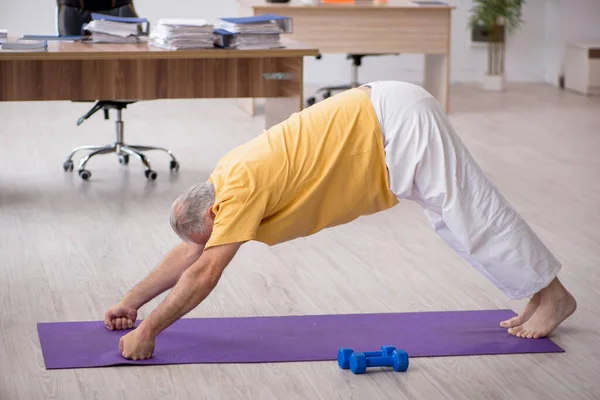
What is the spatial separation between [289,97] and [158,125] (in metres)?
2.00

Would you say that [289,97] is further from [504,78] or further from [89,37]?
[504,78]

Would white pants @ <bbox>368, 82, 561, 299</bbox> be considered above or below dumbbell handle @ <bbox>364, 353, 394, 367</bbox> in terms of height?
above

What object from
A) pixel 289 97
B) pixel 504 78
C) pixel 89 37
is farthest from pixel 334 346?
pixel 504 78

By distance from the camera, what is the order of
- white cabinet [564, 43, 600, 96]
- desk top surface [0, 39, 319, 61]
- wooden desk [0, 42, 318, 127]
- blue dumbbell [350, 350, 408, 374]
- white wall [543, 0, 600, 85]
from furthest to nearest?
white wall [543, 0, 600, 85], white cabinet [564, 43, 600, 96], wooden desk [0, 42, 318, 127], desk top surface [0, 39, 319, 61], blue dumbbell [350, 350, 408, 374]

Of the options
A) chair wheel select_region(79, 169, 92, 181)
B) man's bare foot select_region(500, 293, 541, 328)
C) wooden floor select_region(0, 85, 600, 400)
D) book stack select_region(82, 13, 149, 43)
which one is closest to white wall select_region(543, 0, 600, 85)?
wooden floor select_region(0, 85, 600, 400)

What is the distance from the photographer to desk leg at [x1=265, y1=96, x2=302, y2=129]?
15.5 ft

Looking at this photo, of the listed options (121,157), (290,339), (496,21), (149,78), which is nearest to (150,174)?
(121,157)

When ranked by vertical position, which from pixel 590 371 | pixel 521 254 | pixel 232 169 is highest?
pixel 232 169

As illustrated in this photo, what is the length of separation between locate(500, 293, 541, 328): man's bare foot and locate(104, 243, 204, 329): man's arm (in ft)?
3.23

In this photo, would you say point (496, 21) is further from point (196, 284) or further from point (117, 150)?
point (196, 284)

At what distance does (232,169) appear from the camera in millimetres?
2627

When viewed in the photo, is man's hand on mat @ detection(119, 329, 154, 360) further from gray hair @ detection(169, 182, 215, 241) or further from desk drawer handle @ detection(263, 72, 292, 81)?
desk drawer handle @ detection(263, 72, 292, 81)

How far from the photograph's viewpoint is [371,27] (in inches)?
273

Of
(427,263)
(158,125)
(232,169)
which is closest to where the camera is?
(232,169)
